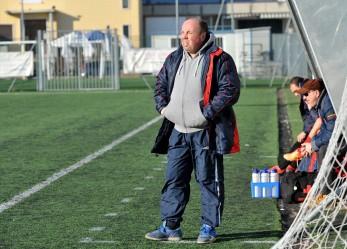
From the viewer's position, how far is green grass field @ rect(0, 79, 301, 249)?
8.23m

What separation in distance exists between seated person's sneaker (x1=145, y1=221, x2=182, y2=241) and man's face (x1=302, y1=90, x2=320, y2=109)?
3030 mm

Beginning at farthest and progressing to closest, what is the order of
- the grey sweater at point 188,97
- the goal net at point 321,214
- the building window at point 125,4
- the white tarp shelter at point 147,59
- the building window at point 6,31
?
1. the building window at point 6,31
2. the building window at point 125,4
3. the white tarp shelter at point 147,59
4. the grey sweater at point 188,97
5. the goal net at point 321,214

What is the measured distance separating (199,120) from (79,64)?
27.3m

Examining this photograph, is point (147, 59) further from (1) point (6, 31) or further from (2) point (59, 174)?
(1) point (6, 31)

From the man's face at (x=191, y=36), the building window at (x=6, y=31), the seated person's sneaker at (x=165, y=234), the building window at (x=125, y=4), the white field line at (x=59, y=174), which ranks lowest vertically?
the white field line at (x=59, y=174)

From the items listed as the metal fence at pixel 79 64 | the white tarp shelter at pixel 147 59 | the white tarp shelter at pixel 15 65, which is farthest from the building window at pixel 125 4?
the metal fence at pixel 79 64

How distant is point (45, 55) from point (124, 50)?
420 centimetres

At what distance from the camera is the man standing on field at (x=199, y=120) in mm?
7938

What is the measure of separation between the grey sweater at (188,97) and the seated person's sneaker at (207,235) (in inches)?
30.2

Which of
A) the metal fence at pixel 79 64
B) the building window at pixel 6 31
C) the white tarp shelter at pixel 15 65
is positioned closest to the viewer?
the metal fence at pixel 79 64

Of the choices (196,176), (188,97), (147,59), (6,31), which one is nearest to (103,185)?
(196,176)

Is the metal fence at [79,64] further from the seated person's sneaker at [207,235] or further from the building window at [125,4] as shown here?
the seated person's sneaker at [207,235]

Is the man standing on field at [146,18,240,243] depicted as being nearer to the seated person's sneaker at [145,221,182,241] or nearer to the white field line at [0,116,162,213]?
the seated person's sneaker at [145,221,182,241]

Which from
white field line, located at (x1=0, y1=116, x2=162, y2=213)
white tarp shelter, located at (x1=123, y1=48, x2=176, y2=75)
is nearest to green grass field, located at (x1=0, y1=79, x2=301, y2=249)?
white field line, located at (x1=0, y1=116, x2=162, y2=213)
